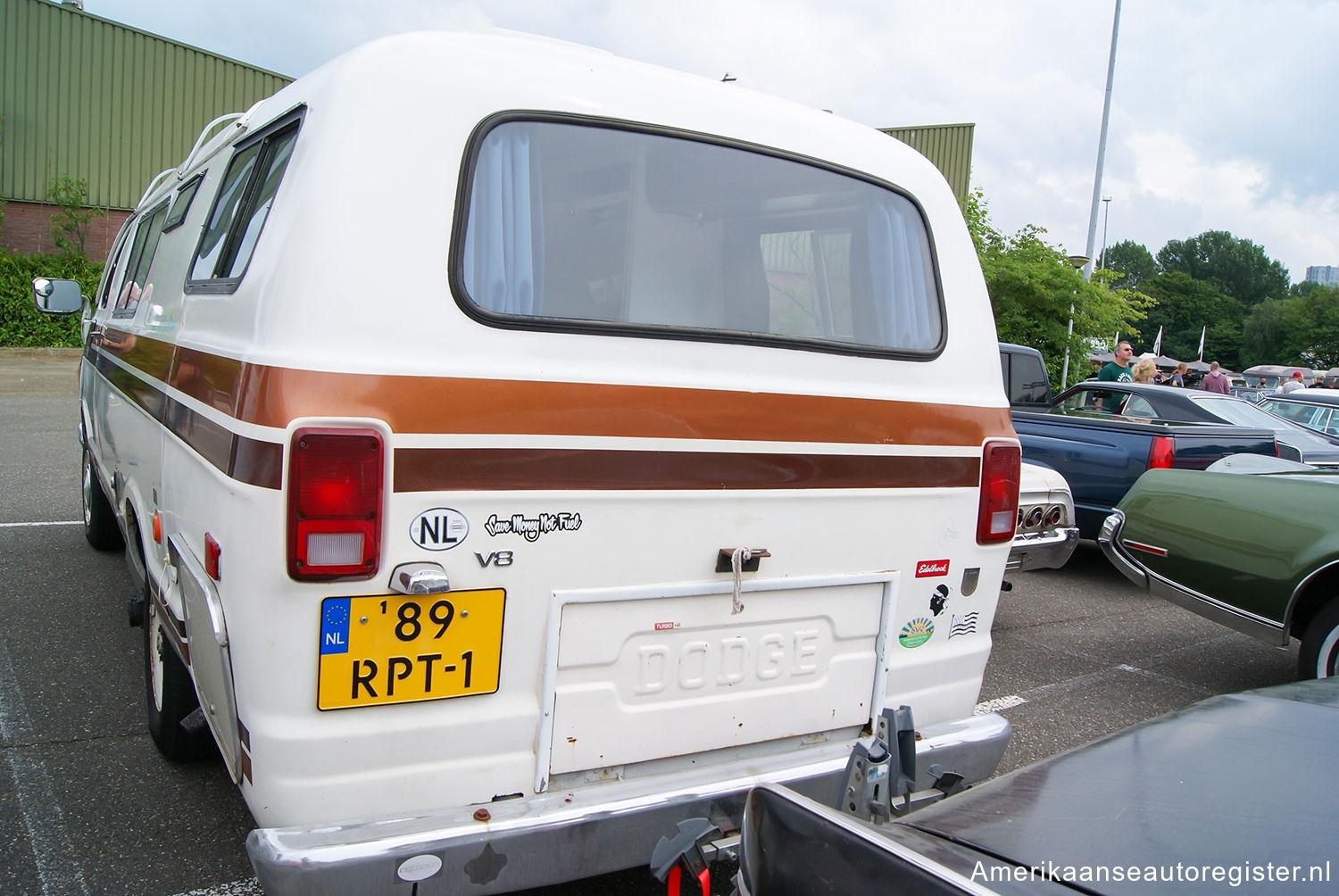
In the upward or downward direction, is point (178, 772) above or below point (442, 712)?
below

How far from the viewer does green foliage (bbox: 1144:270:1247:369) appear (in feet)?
345

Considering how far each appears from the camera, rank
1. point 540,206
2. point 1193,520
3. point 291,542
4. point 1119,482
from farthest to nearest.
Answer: point 1119,482
point 1193,520
point 540,206
point 291,542

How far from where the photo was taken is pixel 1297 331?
92.4 metres

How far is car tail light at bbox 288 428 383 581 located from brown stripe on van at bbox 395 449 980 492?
7 centimetres

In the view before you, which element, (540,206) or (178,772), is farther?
(178,772)

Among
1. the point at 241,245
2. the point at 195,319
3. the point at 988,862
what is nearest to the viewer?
the point at 988,862

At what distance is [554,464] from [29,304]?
2258 centimetres

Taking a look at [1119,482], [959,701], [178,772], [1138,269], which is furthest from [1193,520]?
[1138,269]

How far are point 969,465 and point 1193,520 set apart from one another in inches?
108

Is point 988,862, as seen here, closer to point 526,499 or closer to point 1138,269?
point 526,499

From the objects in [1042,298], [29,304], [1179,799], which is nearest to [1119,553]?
[1179,799]

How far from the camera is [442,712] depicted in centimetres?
217

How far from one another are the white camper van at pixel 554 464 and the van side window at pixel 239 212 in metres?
0.02

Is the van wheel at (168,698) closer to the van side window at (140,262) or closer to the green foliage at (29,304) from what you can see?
the van side window at (140,262)
